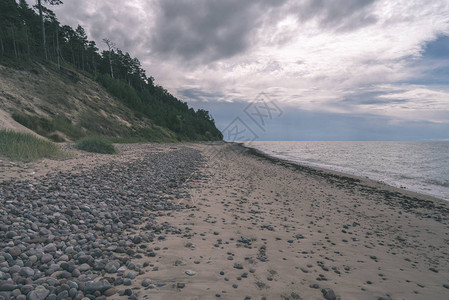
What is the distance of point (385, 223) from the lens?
8.00m

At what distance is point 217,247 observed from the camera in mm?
4816

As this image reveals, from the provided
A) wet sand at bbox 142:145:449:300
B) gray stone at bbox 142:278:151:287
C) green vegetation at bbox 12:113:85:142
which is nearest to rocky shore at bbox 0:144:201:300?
gray stone at bbox 142:278:151:287

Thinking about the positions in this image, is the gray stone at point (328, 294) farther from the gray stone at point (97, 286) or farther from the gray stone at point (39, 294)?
the gray stone at point (39, 294)

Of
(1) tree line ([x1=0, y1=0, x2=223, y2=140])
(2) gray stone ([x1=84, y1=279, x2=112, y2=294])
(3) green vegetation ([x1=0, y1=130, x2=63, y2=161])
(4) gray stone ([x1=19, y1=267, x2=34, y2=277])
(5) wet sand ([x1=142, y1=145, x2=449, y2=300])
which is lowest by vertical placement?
(5) wet sand ([x1=142, y1=145, x2=449, y2=300])

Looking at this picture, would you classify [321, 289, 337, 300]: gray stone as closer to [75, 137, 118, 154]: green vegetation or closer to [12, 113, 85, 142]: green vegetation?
[75, 137, 118, 154]: green vegetation

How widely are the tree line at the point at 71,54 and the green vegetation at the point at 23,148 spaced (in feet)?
103

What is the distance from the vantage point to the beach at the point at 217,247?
3311mm

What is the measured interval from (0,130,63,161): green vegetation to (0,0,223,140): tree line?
31489mm

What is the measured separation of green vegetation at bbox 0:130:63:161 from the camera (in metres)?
9.15

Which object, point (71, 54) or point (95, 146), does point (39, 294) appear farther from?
point (71, 54)

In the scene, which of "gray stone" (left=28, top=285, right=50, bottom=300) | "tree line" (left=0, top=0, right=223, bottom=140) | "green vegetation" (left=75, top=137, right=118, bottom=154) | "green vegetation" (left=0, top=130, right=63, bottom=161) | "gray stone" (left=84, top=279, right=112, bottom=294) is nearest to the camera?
"gray stone" (left=28, top=285, right=50, bottom=300)

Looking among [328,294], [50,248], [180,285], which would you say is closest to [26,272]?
[50,248]

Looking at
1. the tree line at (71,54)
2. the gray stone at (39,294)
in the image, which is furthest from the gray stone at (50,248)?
the tree line at (71,54)

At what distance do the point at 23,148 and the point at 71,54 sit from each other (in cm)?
7105
